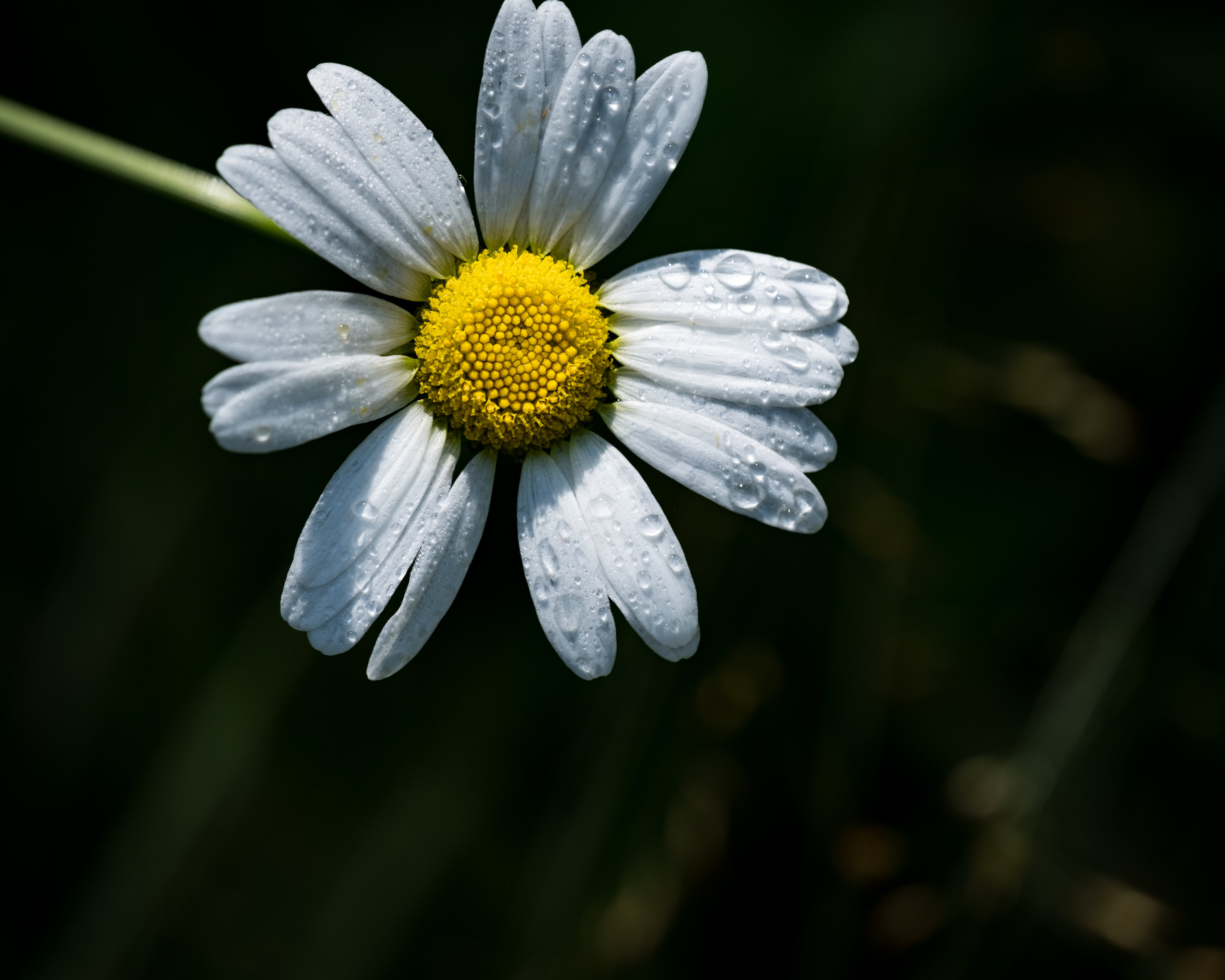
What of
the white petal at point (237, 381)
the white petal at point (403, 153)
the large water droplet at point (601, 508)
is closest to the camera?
the white petal at point (237, 381)

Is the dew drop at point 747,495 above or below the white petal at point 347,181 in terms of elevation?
below

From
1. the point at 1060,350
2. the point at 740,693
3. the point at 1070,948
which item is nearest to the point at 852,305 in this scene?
the point at 1060,350

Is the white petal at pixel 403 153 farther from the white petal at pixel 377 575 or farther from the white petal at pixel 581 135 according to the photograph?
the white petal at pixel 377 575

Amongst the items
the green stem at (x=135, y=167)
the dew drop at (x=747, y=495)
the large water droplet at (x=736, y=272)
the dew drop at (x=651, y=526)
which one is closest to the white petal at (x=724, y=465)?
the dew drop at (x=747, y=495)

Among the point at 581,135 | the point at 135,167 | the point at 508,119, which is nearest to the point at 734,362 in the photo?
the point at 581,135

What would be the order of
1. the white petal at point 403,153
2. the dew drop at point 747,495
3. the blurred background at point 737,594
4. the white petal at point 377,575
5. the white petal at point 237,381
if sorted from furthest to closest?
the blurred background at point 737,594 → the dew drop at point 747,495 → the white petal at point 377,575 → the white petal at point 403,153 → the white petal at point 237,381

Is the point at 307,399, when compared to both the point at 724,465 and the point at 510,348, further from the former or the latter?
the point at 724,465

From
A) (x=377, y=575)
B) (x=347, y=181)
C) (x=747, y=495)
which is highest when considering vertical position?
(x=347, y=181)
